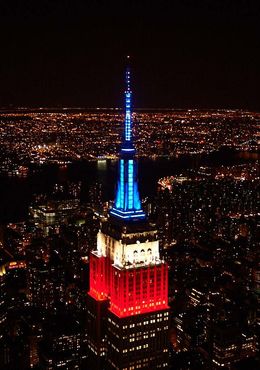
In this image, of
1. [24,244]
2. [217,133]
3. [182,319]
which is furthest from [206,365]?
[217,133]

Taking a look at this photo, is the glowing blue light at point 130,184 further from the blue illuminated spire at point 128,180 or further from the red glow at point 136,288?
the red glow at point 136,288

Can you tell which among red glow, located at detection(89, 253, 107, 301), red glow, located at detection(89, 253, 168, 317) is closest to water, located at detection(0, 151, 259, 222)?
red glow, located at detection(89, 253, 107, 301)

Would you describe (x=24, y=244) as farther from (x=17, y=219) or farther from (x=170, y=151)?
(x=170, y=151)

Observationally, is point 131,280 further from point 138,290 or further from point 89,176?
point 89,176

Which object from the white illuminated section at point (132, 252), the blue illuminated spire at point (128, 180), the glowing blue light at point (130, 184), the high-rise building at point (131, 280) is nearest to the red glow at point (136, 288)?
the high-rise building at point (131, 280)

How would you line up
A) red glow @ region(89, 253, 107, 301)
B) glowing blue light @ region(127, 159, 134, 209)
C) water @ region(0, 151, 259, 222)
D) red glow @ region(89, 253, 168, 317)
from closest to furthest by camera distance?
1. red glow @ region(89, 253, 168, 317)
2. glowing blue light @ region(127, 159, 134, 209)
3. red glow @ region(89, 253, 107, 301)
4. water @ region(0, 151, 259, 222)

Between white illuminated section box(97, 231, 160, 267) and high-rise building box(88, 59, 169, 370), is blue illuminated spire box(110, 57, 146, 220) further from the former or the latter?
white illuminated section box(97, 231, 160, 267)
